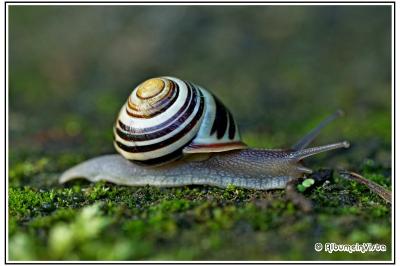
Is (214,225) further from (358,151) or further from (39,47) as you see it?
(39,47)

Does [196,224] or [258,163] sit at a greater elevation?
[258,163]

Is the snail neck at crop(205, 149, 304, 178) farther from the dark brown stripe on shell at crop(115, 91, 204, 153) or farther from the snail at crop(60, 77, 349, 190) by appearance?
the dark brown stripe on shell at crop(115, 91, 204, 153)

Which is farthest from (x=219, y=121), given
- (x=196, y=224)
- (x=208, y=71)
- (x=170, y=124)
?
(x=208, y=71)

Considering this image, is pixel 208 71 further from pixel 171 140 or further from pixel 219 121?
pixel 171 140

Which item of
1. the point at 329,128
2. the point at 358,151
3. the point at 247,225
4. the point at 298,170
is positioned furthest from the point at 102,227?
the point at 329,128

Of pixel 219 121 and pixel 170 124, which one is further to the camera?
pixel 219 121

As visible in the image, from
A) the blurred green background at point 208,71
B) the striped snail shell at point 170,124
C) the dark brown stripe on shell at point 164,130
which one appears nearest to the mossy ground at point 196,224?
the striped snail shell at point 170,124
